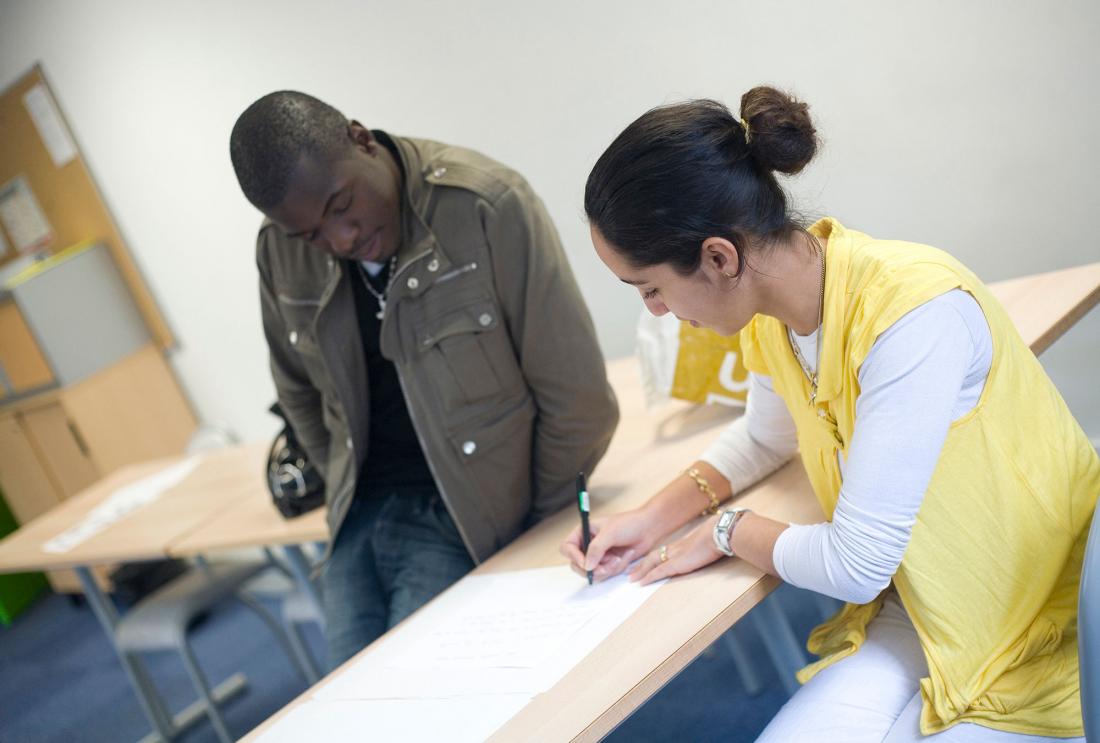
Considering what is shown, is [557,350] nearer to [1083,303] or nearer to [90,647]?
[1083,303]

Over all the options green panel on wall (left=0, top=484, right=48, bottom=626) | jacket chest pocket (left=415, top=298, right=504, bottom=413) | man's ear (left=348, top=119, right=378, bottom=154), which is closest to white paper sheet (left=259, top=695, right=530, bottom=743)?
jacket chest pocket (left=415, top=298, right=504, bottom=413)

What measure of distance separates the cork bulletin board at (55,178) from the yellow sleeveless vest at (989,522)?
3.94m

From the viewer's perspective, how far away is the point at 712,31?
8.05ft

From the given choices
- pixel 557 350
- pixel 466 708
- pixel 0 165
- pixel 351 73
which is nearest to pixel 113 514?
pixel 351 73

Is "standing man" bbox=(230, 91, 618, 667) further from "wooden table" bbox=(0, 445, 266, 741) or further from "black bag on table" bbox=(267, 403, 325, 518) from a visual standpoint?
"wooden table" bbox=(0, 445, 266, 741)

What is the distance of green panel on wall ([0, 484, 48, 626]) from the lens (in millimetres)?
5090

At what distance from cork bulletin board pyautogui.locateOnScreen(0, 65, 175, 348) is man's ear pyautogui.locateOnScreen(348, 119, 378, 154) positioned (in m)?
3.04

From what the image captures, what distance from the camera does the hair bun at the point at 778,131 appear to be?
1111 mm

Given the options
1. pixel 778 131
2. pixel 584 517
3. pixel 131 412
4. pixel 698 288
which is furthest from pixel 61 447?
pixel 778 131

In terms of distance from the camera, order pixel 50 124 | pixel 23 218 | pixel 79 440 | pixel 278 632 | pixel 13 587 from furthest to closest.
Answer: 1. pixel 13 587
2. pixel 23 218
3. pixel 79 440
4. pixel 50 124
5. pixel 278 632

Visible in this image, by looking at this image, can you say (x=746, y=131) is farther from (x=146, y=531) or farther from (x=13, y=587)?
(x=13, y=587)

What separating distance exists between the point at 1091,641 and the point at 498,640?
733 millimetres

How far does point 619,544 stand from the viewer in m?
1.39

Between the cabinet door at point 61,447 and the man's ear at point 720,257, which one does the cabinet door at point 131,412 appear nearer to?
the cabinet door at point 61,447
